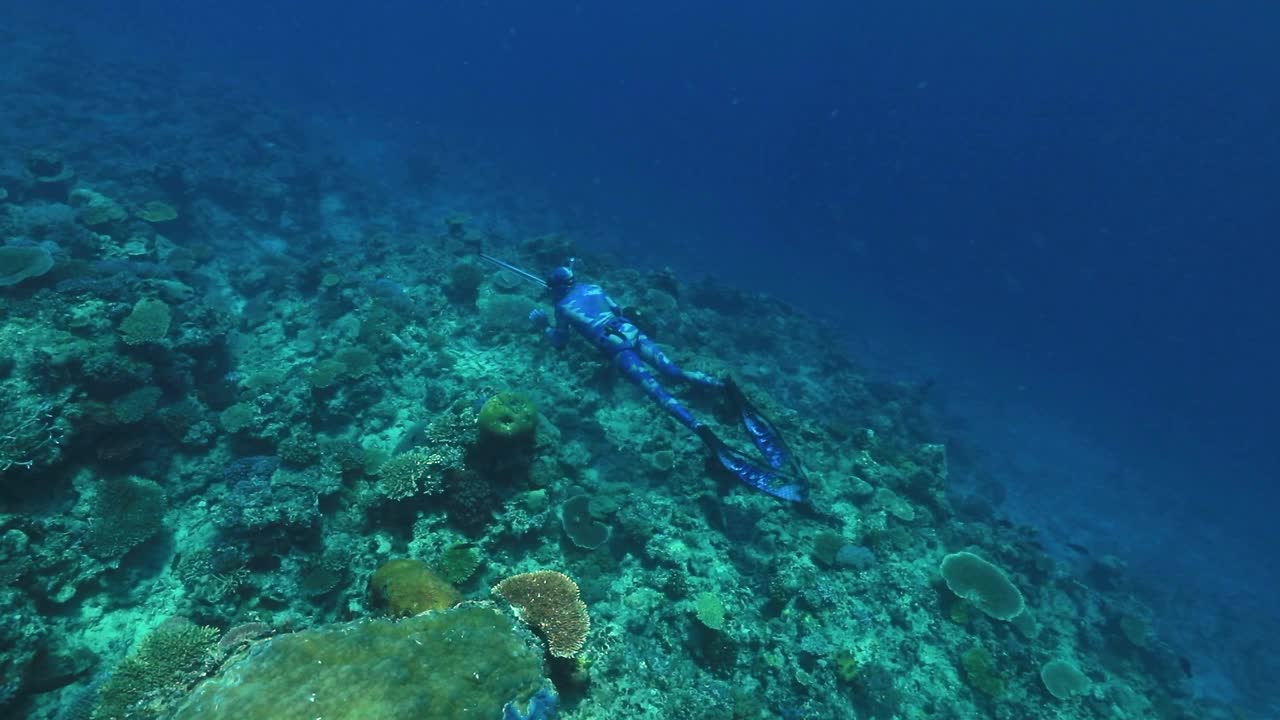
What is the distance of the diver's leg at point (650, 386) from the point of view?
8.61 metres

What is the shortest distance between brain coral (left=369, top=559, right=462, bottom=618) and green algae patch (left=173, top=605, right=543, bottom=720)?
53 centimetres

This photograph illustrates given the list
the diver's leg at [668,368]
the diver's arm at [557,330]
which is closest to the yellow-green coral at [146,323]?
the diver's arm at [557,330]

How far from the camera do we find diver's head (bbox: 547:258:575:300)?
10.4 meters

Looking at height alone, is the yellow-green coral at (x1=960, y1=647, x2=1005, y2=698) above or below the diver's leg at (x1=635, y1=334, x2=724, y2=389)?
below

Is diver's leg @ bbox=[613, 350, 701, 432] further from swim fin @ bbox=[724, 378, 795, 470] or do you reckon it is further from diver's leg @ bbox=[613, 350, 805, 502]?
swim fin @ bbox=[724, 378, 795, 470]

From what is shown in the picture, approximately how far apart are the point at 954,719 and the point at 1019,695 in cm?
145

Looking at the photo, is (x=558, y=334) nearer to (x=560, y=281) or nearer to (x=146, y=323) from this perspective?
(x=560, y=281)

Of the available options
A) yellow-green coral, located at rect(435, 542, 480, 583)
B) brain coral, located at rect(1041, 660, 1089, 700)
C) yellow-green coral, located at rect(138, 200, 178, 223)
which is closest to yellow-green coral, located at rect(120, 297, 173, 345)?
yellow-green coral, located at rect(435, 542, 480, 583)

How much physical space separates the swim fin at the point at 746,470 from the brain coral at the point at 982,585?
286 cm

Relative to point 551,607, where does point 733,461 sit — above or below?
below

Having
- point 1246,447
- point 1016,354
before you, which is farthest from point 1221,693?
point 1246,447

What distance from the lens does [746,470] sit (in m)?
8.48

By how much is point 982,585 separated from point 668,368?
6.36 meters

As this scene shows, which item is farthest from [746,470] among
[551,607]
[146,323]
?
[146,323]
